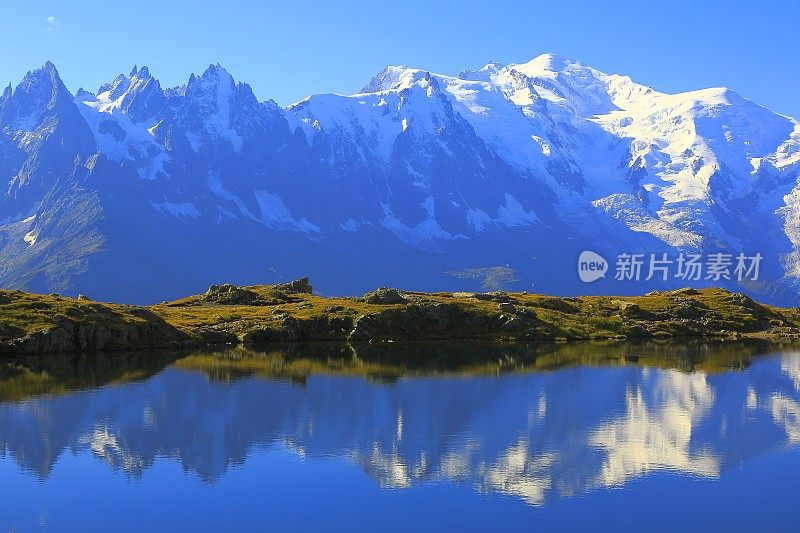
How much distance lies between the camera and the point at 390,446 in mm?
80688

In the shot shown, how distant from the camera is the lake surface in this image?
203 ft

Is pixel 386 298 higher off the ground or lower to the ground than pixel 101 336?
higher

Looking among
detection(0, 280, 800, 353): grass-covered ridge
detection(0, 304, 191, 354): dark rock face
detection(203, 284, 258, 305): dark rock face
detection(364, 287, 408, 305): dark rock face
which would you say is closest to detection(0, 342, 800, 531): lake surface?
detection(0, 304, 191, 354): dark rock face

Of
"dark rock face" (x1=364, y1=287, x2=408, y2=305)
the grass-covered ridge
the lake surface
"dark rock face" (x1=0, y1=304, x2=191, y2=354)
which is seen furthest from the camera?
"dark rock face" (x1=364, y1=287, x2=408, y2=305)

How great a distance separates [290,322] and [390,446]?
285 feet

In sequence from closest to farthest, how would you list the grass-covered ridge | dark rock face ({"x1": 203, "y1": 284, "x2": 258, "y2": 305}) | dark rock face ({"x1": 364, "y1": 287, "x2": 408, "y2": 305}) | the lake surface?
the lake surface
the grass-covered ridge
dark rock face ({"x1": 364, "y1": 287, "x2": 408, "y2": 305})
dark rock face ({"x1": 203, "y1": 284, "x2": 258, "y2": 305})

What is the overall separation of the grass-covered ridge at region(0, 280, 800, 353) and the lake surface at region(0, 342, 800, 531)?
933cm

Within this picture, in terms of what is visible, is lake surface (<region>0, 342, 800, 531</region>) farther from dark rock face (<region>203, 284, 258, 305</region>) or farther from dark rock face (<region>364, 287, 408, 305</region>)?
dark rock face (<region>203, 284, 258, 305</region>)

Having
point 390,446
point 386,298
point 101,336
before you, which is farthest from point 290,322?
point 390,446

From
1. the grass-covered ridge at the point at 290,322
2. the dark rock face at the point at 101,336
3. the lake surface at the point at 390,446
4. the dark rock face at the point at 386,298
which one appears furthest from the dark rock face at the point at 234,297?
the lake surface at the point at 390,446

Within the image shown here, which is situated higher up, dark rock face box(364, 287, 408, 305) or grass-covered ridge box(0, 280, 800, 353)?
dark rock face box(364, 287, 408, 305)

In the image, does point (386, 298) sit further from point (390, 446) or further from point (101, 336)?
point (390, 446)

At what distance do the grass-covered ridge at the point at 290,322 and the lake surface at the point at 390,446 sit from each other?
9.33 metres

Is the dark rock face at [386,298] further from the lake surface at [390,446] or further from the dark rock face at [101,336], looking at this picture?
the lake surface at [390,446]
